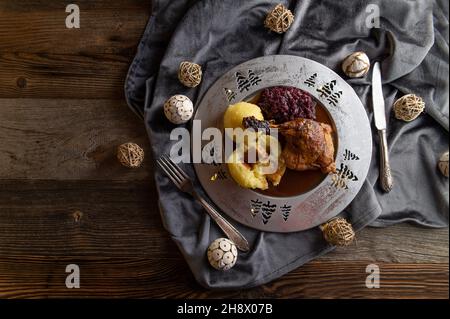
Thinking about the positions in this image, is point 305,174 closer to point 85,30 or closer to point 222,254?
point 222,254

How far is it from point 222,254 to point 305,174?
12.3 inches

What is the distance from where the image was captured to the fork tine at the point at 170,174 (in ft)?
4.31

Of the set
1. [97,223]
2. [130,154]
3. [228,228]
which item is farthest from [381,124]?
[97,223]

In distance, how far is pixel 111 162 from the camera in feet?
4.50

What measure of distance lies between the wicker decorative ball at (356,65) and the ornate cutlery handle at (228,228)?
0.54 metres

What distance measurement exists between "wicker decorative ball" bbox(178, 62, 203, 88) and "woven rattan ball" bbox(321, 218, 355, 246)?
0.54 metres

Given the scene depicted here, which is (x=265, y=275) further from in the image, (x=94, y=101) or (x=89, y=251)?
(x=94, y=101)

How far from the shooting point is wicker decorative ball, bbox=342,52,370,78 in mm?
1315

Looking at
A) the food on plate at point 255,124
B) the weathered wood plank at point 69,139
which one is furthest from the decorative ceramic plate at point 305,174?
the weathered wood plank at point 69,139

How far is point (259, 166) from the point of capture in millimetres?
1221

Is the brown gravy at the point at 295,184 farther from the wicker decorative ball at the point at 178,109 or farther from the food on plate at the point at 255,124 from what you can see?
the wicker decorative ball at the point at 178,109

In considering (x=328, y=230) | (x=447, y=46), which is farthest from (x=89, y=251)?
(x=447, y=46)

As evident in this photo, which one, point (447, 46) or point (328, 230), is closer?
point (328, 230)

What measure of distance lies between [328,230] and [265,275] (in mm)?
215
